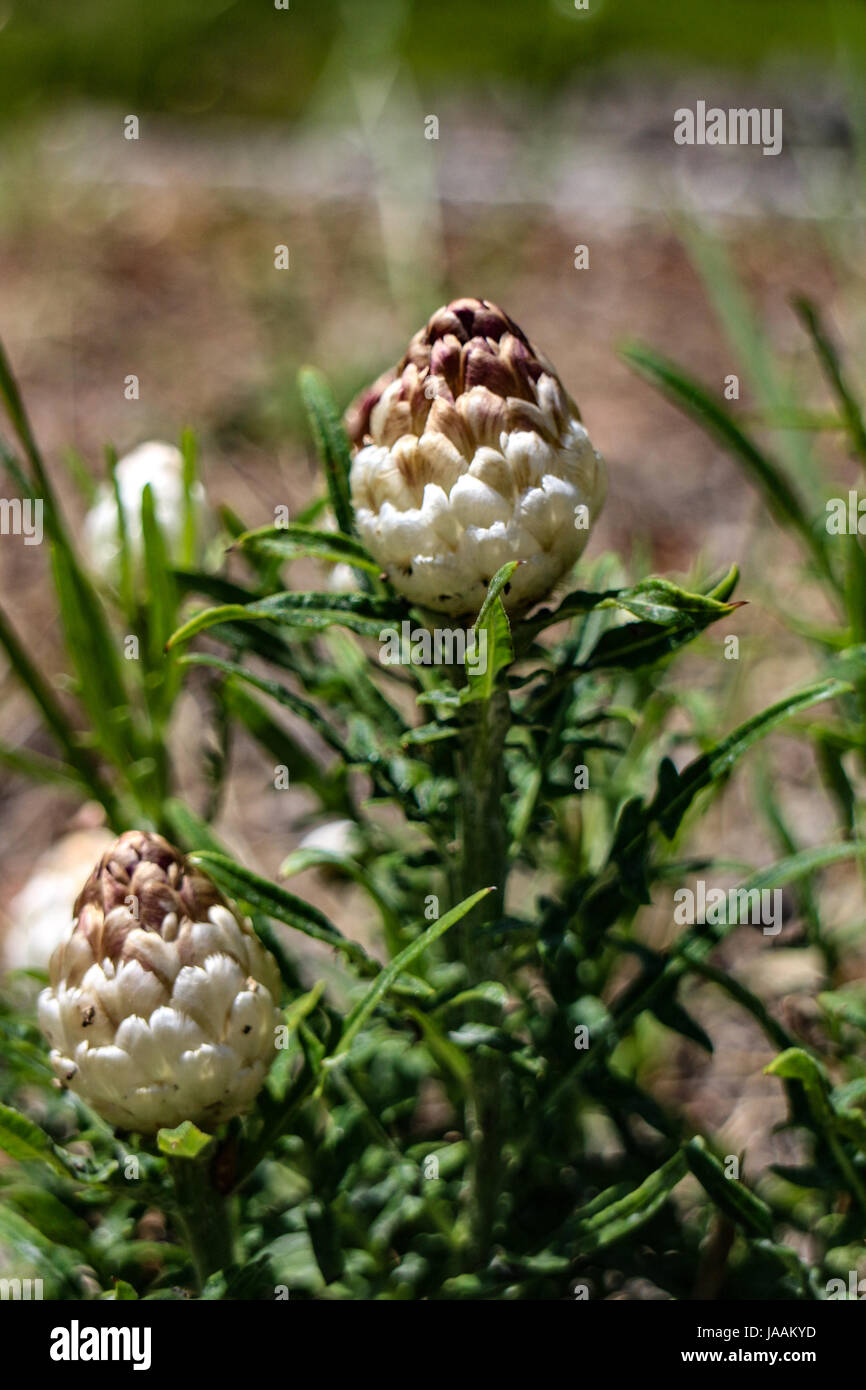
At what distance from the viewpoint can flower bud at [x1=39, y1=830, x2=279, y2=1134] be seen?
0.73 m

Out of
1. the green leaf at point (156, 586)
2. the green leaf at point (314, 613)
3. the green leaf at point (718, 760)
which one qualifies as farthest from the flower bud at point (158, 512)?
the green leaf at point (718, 760)

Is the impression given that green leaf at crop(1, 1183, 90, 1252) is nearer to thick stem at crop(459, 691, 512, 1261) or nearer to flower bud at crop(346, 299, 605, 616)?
thick stem at crop(459, 691, 512, 1261)

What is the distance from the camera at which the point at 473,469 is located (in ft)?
2.32

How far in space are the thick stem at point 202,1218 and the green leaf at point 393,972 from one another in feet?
0.41

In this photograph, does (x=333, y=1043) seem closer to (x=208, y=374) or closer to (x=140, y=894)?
(x=140, y=894)

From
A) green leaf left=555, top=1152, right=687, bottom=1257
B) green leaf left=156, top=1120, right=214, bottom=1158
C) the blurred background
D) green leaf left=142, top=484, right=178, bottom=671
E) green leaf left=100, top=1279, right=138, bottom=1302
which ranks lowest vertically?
green leaf left=100, top=1279, right=138, bottom=1302

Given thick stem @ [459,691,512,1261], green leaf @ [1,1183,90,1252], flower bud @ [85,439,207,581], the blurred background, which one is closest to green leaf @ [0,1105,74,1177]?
green leaf @ [1,1183,90,1252]

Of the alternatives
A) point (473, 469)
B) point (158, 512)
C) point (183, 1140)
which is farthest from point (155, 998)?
point (158, 512)

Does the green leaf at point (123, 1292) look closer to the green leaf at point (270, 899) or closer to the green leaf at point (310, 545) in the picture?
the green leaf at point (270, 899)

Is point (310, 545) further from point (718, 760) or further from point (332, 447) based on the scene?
point (718, 760)

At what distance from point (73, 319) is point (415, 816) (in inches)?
77.3

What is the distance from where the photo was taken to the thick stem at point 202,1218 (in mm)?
825

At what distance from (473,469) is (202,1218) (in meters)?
0.49

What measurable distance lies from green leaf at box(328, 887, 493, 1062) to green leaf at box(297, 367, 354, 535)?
262 millimetres
